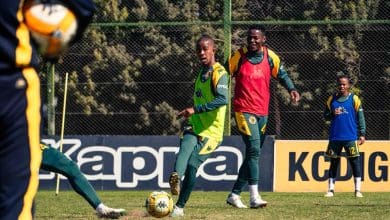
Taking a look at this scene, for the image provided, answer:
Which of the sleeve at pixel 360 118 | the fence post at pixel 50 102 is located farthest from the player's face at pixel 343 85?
the fence post at pixel 50 102

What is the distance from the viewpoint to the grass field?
10820 mm

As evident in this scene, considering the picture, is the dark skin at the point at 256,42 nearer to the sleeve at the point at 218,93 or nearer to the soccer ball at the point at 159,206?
the sleeve at the point at 218,93

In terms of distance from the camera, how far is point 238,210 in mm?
11680

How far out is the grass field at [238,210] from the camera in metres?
10.8

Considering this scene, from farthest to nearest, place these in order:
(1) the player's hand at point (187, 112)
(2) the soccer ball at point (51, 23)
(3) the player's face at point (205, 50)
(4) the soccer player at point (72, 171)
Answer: (3) the player's face at point (205, 50) → (1) the player's hand at point (187, 112) → (4) the soccer player at point (72, 171) → (2) the soccer ball at point (51, 23)

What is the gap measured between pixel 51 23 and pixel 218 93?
22.4ft

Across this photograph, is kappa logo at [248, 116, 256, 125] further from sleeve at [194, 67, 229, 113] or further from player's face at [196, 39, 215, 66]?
player's face at [196, 39, 215, 66]

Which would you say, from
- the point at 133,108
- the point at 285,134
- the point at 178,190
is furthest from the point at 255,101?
the point at 133,108

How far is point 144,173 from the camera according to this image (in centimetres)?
1834

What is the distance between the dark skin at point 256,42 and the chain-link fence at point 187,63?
6.00 m

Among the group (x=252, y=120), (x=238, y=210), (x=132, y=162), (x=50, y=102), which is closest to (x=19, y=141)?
(x=238, y=210)

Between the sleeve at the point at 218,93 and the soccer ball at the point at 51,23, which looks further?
the sleeve at the point at 218,93

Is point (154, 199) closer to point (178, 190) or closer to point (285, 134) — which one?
point (178, 190)

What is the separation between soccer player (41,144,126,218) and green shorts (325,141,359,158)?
7.35m
